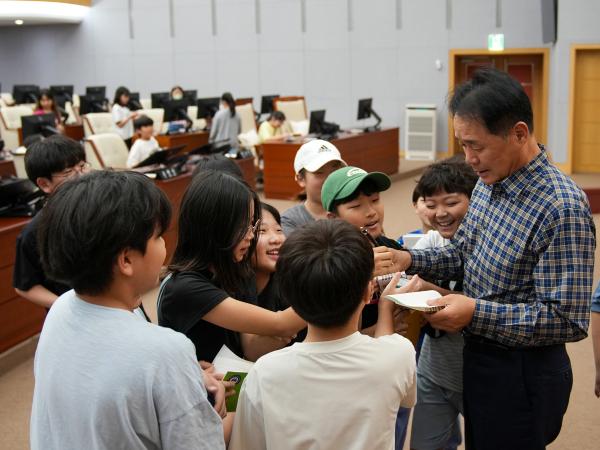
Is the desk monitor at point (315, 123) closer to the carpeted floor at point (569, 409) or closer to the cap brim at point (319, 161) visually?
→ the carpeted floor at point (569, 409)

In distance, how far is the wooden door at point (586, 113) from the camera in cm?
1107

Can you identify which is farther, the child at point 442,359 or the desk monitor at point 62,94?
the desk monitor at point 62,94

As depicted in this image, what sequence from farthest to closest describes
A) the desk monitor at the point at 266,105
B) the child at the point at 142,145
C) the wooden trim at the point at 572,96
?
the desk monitor at the point at 266,105 → the wooden trim at the point at 572,96 → the child at the point at 142,145

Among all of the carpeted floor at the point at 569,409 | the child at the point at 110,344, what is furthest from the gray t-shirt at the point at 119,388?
the carpeted floor at the point at 569,409

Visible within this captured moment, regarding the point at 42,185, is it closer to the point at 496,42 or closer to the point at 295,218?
the point at 295,218

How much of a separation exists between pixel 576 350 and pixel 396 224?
148 inches

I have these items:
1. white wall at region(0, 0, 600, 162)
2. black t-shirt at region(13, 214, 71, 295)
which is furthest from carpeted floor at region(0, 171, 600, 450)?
white wall at region(0, 0, 600, 162)

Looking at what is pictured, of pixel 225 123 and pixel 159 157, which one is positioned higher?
pixel 225 123

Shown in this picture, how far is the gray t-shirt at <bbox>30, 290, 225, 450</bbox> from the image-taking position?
3.76ft

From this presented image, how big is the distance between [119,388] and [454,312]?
91cm

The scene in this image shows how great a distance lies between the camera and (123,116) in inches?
464

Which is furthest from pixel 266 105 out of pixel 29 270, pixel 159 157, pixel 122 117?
pixel 29 270

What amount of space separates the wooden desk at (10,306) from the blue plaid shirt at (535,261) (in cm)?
345

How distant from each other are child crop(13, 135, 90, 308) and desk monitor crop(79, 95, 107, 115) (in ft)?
34.0
